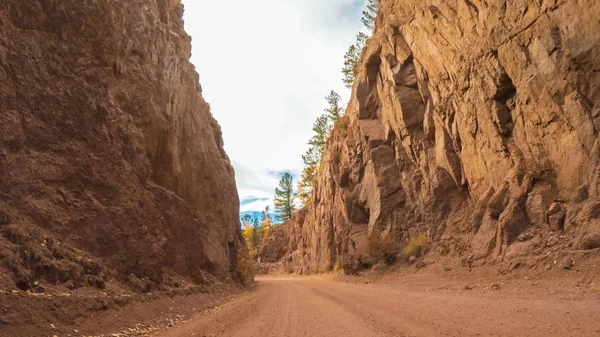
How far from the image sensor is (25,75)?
1077 cm

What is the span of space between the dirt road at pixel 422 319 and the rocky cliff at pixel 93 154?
3.12 meters

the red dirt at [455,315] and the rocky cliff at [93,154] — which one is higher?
the rocky cliff at [93,154]

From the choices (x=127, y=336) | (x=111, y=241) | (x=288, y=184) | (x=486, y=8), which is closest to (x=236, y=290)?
(x=111, y=241)

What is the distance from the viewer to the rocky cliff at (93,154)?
9547 millimetres

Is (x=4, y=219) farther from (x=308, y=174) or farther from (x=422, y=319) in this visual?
(x=308, y=174)

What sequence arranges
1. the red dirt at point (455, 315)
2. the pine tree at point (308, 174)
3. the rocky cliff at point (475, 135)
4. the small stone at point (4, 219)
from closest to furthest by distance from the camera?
the red dirt at point (455, 315)
the small stone at point (4, 219)
the rocky cliff at point (475, 135)
the pine tree at point (308, 174)

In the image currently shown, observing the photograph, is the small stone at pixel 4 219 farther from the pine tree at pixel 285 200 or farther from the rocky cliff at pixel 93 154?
the pine tree at pixel 285 200

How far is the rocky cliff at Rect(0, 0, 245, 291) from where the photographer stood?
955 centimetres

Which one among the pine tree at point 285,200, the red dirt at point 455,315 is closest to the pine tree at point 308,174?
the pine tree at point 285,200

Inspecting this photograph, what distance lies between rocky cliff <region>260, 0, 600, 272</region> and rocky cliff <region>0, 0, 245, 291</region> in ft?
42.4

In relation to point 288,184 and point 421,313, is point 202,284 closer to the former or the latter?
point 421,313

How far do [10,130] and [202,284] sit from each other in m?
9.34

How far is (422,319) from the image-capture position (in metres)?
8.38

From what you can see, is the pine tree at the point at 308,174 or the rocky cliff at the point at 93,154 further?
the pine tree at the point at 308,174
